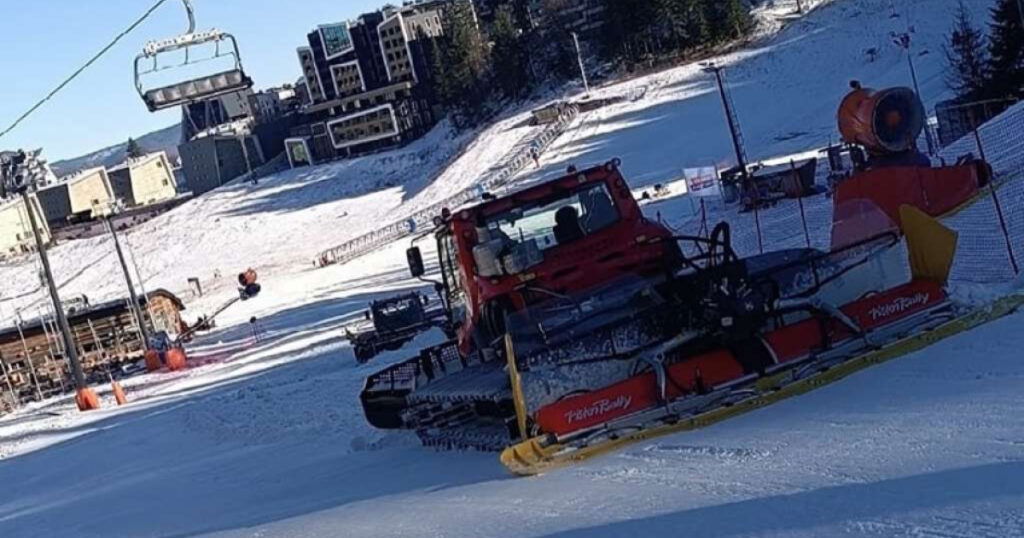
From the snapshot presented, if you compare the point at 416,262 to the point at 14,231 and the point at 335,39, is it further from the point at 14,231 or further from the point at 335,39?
the point at 14,231

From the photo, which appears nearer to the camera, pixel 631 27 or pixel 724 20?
pixel 724 20

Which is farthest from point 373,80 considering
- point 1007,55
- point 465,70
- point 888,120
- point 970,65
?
point 888,120

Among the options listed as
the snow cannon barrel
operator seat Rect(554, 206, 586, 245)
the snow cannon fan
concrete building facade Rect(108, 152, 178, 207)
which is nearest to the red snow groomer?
operator seat Rect(554, 206, 586, 245)

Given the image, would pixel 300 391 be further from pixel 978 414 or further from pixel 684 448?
pixel 978 414

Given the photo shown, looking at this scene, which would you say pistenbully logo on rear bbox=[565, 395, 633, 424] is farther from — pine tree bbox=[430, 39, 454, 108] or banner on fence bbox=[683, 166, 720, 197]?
pine tree bbox=[430, 39, 454, 108]

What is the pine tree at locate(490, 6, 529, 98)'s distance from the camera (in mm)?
91375

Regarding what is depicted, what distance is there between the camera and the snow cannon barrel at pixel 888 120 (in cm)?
1357

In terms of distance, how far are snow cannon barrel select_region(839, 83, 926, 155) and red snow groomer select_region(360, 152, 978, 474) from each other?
292 cm

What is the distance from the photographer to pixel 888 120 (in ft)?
44.7

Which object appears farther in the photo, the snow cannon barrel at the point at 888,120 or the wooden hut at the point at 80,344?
the wooden hut at the point at 80,344

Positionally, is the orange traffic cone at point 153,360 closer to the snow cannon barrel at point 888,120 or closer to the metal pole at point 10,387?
the metal pole at point 10,387

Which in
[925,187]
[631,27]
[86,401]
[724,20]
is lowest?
[86,401]

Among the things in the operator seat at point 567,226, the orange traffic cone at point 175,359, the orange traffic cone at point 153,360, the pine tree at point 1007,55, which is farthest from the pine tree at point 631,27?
the operator seat at point 567,226

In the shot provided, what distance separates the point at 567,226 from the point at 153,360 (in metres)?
30.6
